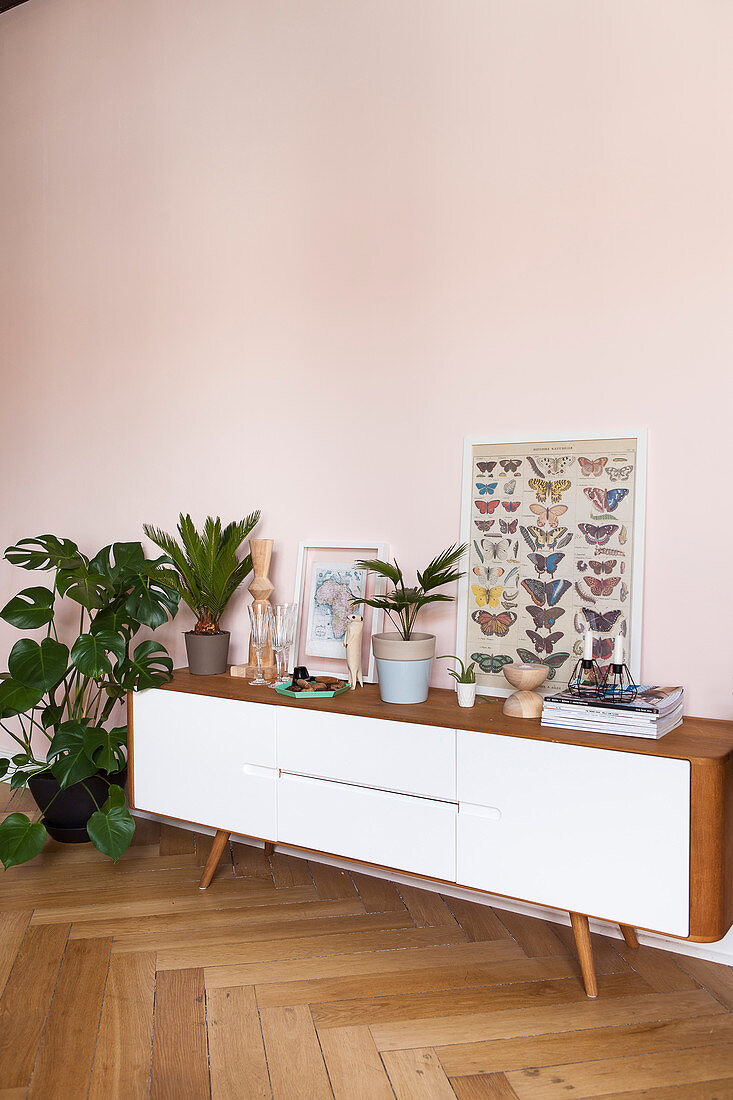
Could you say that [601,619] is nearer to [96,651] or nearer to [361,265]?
[361,265]

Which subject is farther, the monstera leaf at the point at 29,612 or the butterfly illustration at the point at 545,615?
the monstera leaf at the point at 29,612

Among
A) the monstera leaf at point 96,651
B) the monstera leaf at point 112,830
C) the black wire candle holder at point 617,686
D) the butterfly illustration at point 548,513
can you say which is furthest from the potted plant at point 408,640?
the monstera leaf at point 112,830

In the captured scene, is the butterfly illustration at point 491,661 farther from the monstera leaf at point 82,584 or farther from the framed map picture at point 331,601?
the monstera leaf at point 82,584

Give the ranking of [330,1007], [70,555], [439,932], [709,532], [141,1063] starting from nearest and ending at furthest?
[141,1063] → [330,1007] → [709,532] → [439,932] → [70,555]

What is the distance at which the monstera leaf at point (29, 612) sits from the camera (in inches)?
102

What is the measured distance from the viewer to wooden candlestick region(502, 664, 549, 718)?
204 centimetres

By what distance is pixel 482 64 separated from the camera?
236 centimetres

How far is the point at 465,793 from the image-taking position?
197cm

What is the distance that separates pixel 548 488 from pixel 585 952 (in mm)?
1151

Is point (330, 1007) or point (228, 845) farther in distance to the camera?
point (228, 845)

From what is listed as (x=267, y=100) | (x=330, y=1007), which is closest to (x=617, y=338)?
(x=267, y=100)

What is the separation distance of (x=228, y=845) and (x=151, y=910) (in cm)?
50

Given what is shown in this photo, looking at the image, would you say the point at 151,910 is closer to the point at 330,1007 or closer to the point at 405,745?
the point at 330,1007

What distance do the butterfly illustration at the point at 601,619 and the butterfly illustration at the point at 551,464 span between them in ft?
1.24
